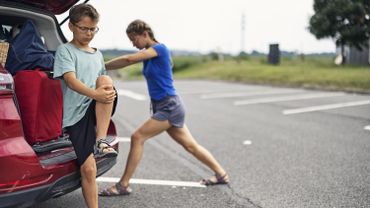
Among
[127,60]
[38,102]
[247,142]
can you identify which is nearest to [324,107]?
[247,142]

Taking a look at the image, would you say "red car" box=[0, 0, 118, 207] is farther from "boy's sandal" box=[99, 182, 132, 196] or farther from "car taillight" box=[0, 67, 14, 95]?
"boy's sandal" box=[99, 182, 132, 196]

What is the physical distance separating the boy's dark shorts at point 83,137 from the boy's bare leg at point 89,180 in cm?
4

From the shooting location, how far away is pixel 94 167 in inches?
129

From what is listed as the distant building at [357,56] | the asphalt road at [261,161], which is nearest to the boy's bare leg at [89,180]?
the asphalt road at [261,161]

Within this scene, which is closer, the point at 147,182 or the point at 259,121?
the point at 147,182

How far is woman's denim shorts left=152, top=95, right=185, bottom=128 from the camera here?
4.22 meters

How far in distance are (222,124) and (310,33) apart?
2376cm

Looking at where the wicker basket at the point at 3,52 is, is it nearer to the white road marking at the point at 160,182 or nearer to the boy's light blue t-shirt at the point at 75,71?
the boy's light blue t-shirt at the point at 75,71

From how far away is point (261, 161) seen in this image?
5.71 meters

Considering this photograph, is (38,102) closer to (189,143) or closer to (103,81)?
(103,81)

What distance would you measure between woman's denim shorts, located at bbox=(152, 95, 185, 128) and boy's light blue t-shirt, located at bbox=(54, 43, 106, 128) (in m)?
1.03

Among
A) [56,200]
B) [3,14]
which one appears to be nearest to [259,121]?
[56,200]

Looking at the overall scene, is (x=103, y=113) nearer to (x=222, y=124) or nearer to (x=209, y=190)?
(x=209, y=190)

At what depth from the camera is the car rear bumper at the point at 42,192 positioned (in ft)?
8.89
